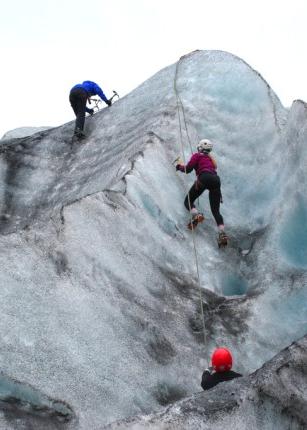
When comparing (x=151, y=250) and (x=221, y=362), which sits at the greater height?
(x=151, y=250)

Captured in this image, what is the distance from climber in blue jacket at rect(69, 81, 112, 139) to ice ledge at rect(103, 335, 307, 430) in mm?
7338

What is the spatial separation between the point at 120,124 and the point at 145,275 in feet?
14.8

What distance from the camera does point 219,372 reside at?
6609 millimetres

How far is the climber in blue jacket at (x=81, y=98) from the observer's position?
40.4 feet

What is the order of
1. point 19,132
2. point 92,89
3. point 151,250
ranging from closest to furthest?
point 151,250 → point 92,89 → point 19,132

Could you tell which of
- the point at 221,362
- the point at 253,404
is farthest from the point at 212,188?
the point at 253,404

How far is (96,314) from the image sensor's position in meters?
7.19

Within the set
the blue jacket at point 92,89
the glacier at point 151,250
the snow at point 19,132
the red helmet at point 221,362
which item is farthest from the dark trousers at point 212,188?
the snow at point 19,132

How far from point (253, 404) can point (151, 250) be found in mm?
3198

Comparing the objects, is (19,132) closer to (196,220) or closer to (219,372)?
(196,220)

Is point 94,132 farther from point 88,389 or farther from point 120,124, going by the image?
point 88,389

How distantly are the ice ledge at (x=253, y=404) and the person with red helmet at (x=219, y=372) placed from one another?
0.92 m

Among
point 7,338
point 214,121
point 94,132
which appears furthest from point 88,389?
point 94,132

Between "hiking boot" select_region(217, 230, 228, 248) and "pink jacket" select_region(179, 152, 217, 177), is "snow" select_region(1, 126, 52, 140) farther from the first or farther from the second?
"hiking boot" select_region(217, 230, 228, 248)
